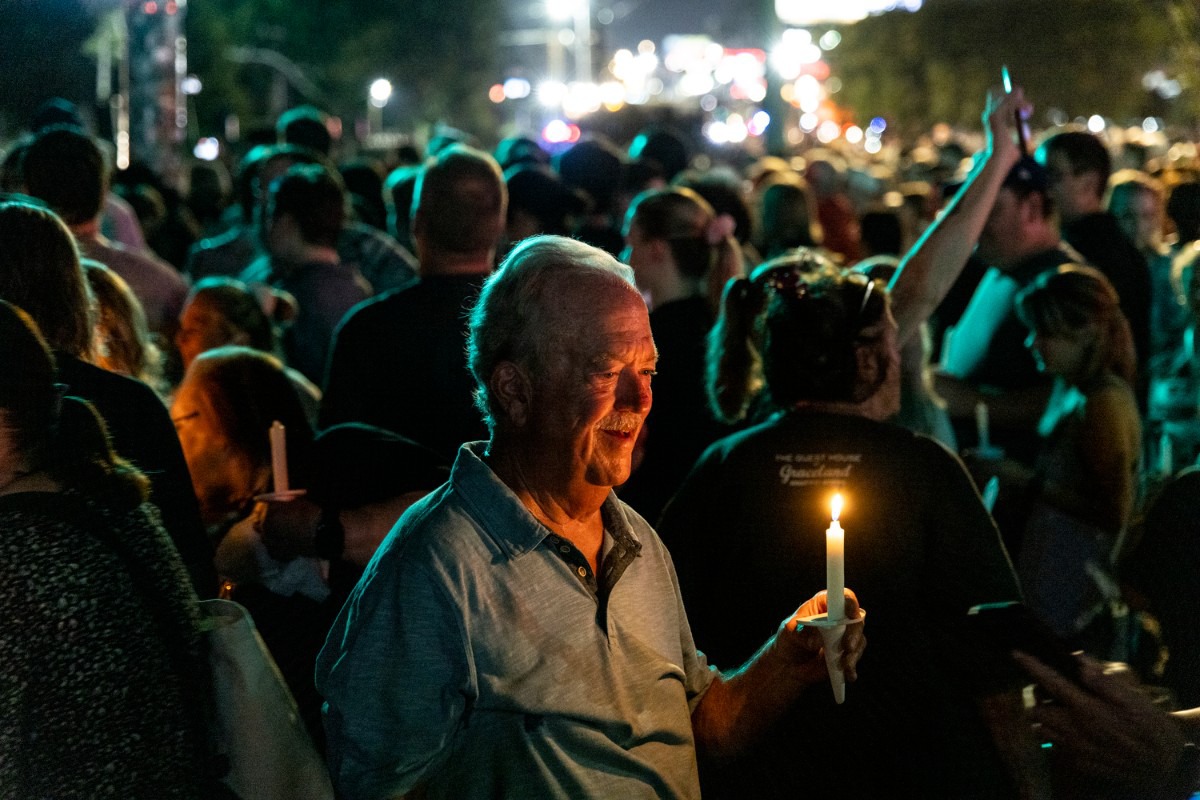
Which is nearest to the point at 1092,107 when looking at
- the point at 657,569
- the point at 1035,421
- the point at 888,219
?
the point at 888,219

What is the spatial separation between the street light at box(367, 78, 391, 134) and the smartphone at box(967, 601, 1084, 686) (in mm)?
42489

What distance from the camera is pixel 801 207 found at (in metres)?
8.66

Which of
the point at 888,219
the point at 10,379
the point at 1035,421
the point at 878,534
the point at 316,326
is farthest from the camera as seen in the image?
the point at 888,219

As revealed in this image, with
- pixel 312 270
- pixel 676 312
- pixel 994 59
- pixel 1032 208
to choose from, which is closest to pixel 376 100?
pixel 994 59

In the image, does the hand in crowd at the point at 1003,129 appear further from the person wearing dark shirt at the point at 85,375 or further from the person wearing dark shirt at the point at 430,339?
the person wearing dark shirt at the point at 85,375

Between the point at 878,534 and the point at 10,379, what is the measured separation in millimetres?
2025

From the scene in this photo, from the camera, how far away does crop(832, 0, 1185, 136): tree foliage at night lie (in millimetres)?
57656

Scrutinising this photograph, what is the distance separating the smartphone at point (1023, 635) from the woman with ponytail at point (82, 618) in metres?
1.59

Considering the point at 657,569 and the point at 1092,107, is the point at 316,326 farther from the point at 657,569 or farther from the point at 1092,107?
the point at 1092,107

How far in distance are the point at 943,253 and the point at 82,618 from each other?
3.05 meters

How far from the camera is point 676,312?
5.45 meters

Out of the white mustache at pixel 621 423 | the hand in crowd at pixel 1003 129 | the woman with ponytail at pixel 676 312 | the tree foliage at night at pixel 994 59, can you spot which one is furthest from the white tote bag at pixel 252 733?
the tree foliage at night at pixel 994 59

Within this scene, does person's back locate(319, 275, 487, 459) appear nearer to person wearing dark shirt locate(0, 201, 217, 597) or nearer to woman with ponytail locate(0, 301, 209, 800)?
person wearing dark shirt locate(0, 201, 217, 597)

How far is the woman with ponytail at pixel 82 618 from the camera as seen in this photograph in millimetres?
2523
